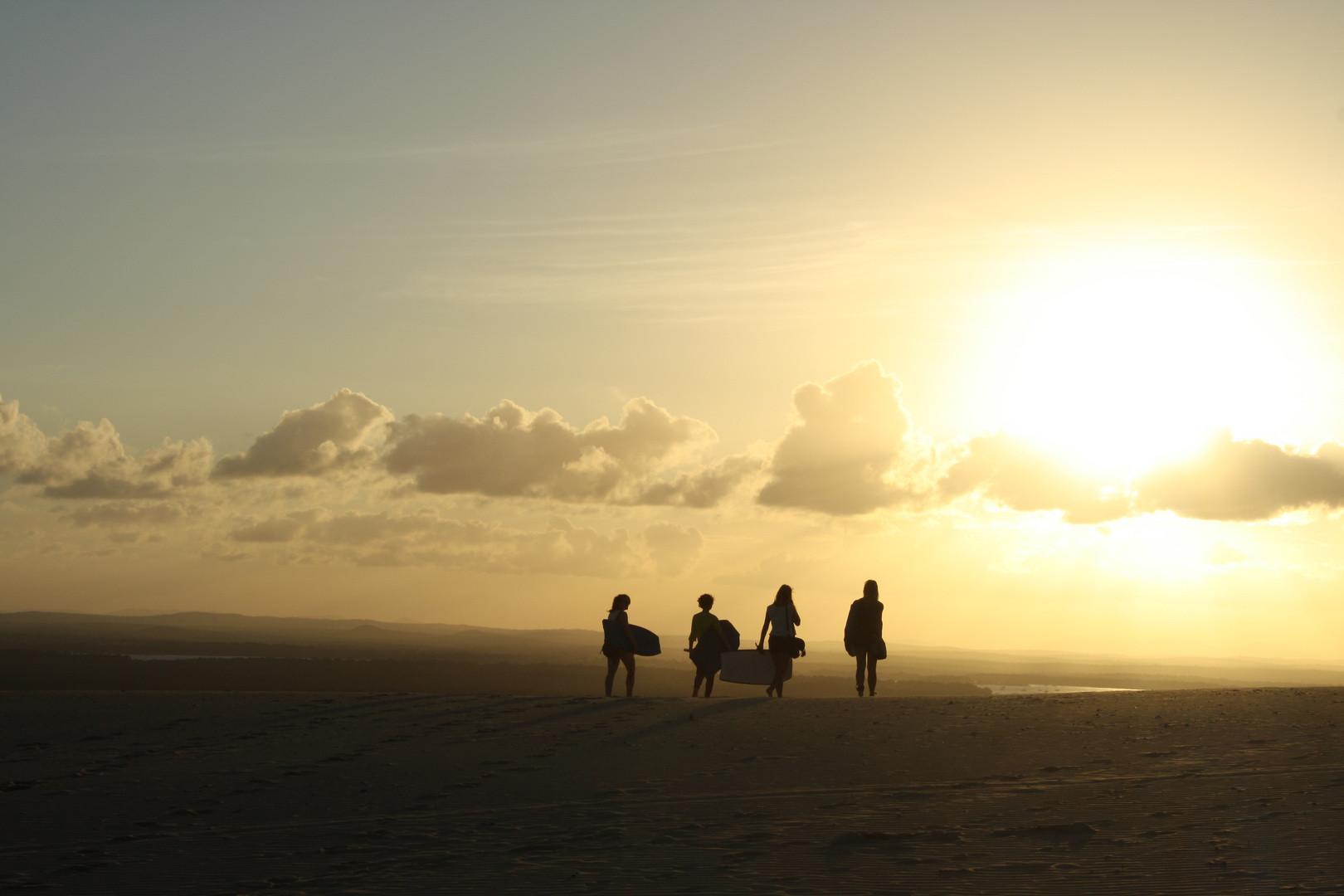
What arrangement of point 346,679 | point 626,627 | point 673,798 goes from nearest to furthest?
point 673,798 < point 626,627 < point 346,679

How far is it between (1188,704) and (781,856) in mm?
11148

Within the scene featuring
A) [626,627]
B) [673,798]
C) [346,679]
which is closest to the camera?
[673,798]

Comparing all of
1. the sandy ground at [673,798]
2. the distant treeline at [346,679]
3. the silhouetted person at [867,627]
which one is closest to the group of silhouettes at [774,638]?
the silhouetted person at [867,627]

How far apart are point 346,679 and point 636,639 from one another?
31.4 meters

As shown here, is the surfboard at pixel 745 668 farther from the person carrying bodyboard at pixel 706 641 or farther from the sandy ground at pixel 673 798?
the sandy ground at pixel 673 798

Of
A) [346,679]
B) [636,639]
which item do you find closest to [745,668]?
[636,639]

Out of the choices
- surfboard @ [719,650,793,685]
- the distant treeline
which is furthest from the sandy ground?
the distant treeline

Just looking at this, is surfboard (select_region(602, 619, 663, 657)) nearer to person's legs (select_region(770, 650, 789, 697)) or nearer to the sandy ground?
person's legs (select_region(770, 650, 789, 697))

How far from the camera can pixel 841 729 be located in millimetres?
14625

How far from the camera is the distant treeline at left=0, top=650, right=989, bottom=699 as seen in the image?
41125mm

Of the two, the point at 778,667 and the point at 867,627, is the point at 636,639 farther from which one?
the point at 867,627

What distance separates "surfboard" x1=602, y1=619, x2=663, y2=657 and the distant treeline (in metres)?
12.1

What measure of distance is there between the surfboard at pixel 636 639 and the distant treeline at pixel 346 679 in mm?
12064

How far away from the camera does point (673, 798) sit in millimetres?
10766
